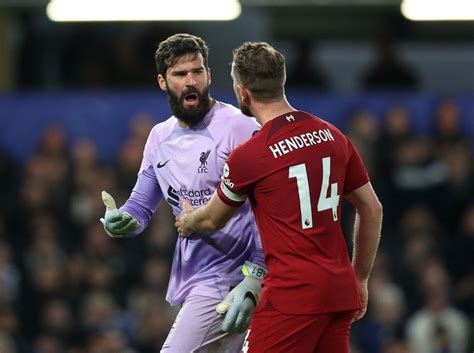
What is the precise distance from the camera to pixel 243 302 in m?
5.48

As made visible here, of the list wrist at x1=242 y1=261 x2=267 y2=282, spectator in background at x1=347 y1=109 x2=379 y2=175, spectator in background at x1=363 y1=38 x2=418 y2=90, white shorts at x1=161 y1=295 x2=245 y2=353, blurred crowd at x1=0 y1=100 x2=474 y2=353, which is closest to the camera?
wrist at x1=242 y1=261 x2=267 y2=282

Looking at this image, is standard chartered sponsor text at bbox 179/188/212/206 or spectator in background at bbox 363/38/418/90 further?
spectator in background at bbox 363/38/418/90

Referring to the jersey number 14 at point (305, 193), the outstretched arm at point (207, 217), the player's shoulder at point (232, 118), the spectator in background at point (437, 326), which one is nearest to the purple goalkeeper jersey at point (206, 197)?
the player's shoulder at point (232, 118)

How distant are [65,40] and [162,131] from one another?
27.5ft

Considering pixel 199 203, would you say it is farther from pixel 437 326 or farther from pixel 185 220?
pixel 437 326

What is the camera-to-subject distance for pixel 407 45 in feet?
49.0

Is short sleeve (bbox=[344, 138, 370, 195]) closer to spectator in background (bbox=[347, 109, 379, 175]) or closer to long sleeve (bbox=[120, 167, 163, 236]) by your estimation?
long sleeve (bbox=[120, 167, 163, 236])

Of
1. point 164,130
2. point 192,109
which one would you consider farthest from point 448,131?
point 192,109

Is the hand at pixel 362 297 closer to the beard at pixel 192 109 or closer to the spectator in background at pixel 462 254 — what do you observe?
the beard at pixel 192 109

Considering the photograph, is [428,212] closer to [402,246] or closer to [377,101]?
[402,246]

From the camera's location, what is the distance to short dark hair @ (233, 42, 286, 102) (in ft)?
17.3

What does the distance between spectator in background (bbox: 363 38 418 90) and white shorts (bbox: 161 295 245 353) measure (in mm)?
7739

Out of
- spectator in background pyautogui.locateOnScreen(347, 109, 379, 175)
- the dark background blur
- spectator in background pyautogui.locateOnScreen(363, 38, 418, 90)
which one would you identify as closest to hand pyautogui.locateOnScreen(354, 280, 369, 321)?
the dark background blur

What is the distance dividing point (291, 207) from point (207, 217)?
446 millimetres
